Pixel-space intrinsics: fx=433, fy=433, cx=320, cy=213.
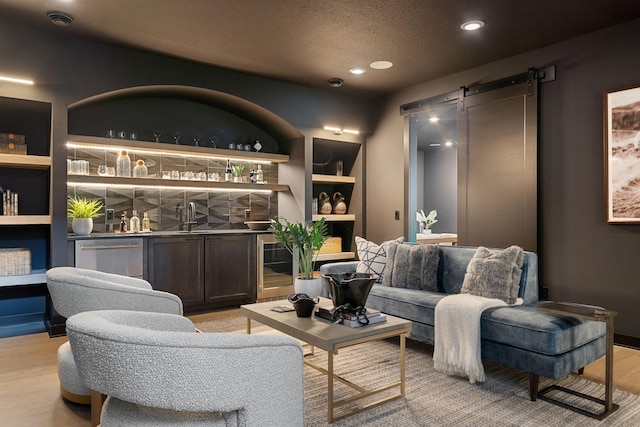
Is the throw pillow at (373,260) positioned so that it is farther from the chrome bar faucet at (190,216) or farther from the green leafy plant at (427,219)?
the green leafy plant at (427,219)

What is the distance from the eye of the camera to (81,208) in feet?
14.5

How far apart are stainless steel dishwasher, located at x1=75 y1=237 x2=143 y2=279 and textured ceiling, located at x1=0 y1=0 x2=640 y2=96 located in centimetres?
199

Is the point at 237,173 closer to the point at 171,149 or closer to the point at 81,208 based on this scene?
the point at 171,149

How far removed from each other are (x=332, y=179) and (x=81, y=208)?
3215mm

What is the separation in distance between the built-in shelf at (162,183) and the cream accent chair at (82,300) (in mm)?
2071

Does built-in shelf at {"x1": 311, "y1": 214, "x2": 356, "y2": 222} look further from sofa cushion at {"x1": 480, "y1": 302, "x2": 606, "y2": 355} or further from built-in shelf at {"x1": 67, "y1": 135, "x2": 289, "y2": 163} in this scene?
sofa cushion at {"x1": 480, "y1": 302, "x2": 606, "y2": 355}

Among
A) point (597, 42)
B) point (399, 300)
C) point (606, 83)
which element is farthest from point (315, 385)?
point (597, 42)

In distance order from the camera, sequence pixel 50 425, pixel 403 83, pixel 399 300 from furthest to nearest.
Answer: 1. pixel 403 83
2. pixel 399 300
3. pixel 50 425

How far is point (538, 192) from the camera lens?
4379 mm

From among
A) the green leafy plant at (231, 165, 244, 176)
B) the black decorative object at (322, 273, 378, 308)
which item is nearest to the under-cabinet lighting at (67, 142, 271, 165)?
the green leafy plant at (231, 165, 244, 176)

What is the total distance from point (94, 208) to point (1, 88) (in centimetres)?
145

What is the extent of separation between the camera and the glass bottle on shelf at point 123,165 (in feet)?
16.1

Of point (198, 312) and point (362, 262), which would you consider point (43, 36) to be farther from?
point (362, 262)

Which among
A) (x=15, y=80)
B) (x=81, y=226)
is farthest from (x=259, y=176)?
(x=15, y=80)
